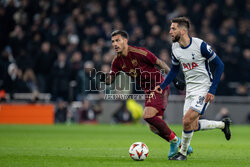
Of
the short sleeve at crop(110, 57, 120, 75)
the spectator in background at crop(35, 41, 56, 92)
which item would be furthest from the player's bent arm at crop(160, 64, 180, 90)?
the spectator in background at crop(35, 41, 56, 92)

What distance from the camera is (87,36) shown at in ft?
67.6

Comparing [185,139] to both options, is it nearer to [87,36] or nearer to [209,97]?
[209,97]

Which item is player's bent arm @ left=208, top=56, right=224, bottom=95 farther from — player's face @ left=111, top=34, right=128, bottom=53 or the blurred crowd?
the blurred crowd

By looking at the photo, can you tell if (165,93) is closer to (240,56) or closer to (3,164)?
(3,164)

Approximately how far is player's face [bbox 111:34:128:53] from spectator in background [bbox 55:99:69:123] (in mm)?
10958

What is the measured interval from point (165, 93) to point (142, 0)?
43.5ft

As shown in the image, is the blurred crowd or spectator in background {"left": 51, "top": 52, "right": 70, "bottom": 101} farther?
the blurred crowd

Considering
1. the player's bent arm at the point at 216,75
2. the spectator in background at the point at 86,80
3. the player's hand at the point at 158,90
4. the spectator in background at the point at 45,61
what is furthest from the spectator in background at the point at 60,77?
the player's bent arm at the point at 216,75

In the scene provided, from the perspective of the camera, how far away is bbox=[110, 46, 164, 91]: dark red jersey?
902 cm

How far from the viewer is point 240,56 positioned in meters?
19.9

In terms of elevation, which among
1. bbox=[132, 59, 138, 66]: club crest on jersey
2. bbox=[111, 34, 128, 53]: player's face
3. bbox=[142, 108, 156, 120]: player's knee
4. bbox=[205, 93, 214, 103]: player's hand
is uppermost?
bbox=[111, 34, 128, 53]: player's face

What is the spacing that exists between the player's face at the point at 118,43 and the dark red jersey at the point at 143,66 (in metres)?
0.14

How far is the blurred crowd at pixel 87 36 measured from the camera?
1916 cm

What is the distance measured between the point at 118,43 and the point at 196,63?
155 cm
